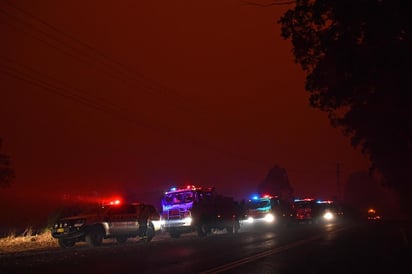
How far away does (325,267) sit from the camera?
14820mm

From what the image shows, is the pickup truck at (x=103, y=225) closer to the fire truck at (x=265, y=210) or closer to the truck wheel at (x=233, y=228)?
the truck wheel at (x=233, y=228)

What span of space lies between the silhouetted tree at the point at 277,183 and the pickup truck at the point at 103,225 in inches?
3397

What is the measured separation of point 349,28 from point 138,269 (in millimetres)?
11305

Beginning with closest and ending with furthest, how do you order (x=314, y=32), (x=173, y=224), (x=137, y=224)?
(x=314, y=32), (x=137, y=224), (x=173, y=224)

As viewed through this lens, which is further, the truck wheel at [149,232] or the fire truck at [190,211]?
the fire truck at [190,211]

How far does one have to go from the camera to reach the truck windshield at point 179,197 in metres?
30.1

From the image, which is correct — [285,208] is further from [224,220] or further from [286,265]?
[286,265]

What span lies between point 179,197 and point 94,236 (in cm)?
755

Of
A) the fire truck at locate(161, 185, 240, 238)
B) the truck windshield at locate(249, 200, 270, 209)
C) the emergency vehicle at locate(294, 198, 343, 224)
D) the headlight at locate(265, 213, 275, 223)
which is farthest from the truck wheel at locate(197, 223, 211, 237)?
the emergency vehicle at locate(294, 198, 343, 224)

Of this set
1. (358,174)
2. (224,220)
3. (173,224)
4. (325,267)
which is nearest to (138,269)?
(325,267)

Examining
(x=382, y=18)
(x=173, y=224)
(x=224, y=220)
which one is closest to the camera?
(x=382, y=18)

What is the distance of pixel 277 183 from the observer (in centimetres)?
11244

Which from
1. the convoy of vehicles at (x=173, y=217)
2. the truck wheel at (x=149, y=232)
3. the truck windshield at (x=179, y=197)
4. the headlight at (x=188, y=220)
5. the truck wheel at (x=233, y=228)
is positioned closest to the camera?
the convoy of vehicles at (x=173, y=217)

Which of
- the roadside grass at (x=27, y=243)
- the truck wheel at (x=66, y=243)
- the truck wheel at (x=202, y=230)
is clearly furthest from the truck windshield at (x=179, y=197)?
the truck wheel at (x=66, y=243)
